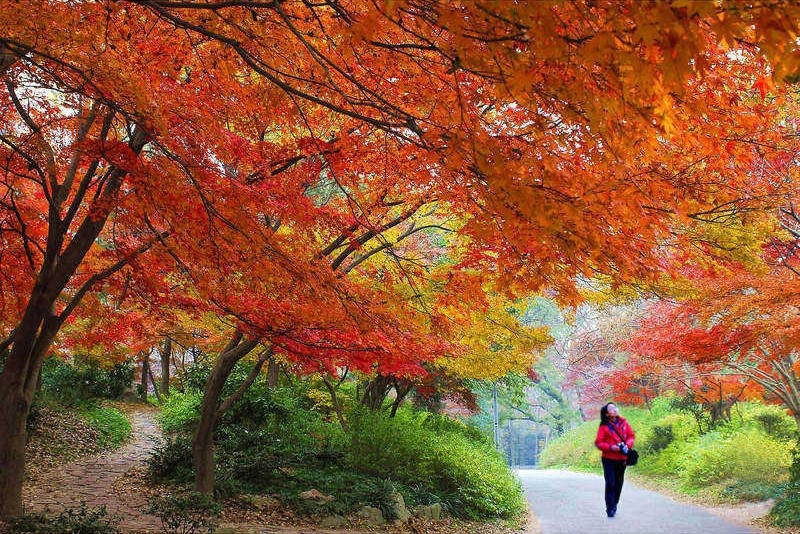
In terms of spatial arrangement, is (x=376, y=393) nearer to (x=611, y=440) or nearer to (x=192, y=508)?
(x=192, y=508)

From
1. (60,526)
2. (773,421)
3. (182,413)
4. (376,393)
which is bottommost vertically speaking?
(60,526)

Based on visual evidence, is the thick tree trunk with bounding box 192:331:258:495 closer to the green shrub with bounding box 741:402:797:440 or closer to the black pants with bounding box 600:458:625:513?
the black pants with bounding box 600:458:625:513

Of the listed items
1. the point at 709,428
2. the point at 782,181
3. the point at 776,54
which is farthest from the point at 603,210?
the point at 709,428

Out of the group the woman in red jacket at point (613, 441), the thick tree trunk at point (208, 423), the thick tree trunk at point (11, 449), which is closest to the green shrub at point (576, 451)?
the woman in red jacket at point (613, 441)

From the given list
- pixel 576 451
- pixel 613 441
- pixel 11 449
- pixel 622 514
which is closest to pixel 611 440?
pixel 613 441

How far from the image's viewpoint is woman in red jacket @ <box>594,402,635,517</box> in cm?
642

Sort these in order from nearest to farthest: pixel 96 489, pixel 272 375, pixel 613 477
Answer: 1. pixel 613 477
2. pixel 96 489
3. pixel 272 375

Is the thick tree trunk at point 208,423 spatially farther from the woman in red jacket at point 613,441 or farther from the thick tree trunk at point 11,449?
the woman in red jacket at point 613,441

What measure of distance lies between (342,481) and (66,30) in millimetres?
7665

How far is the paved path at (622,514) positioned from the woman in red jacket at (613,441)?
2.83m

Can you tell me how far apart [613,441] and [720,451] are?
10457mm

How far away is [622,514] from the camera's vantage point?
10445 millimetres

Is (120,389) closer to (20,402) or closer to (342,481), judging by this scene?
(342,481)

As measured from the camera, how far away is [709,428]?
58.8 ft
